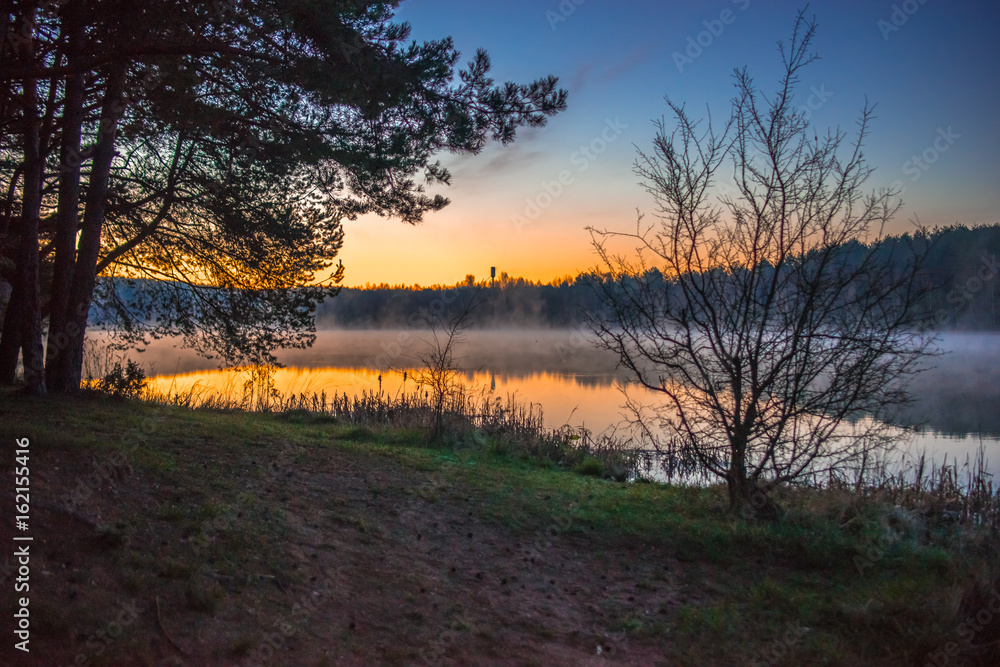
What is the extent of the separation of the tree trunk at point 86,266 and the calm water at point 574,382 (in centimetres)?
511

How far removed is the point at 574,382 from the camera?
25094mm

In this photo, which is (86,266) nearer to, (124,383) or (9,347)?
(9,347)

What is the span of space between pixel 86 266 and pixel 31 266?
82cm

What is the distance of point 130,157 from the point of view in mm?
10812

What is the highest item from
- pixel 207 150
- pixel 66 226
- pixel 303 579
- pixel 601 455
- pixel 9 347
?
pixel 207 150

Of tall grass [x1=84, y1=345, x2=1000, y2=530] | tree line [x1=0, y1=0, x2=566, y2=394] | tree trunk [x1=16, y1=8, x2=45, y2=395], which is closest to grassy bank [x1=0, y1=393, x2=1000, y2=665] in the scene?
tall grass [x1=84, y1=345, x2=1000, y2=530]

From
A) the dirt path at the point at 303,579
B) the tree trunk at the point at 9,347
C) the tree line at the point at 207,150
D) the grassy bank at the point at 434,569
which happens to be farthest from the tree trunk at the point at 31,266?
the dirt path at the point at 303,579

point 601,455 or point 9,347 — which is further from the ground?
point 9,347

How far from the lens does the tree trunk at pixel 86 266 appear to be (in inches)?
351

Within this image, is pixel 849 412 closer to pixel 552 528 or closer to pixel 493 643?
pixel 552 528

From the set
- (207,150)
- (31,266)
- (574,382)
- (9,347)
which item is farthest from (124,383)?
(574,382)

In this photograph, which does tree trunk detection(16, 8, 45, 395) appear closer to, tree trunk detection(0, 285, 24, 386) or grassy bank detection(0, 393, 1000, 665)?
grassy bank detection(0, 393, 1000, 665)

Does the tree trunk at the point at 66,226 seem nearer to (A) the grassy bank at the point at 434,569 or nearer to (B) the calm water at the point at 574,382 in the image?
(A) the grassy bank at the point at 434,569

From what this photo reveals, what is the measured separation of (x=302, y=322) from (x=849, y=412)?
27.3ft
